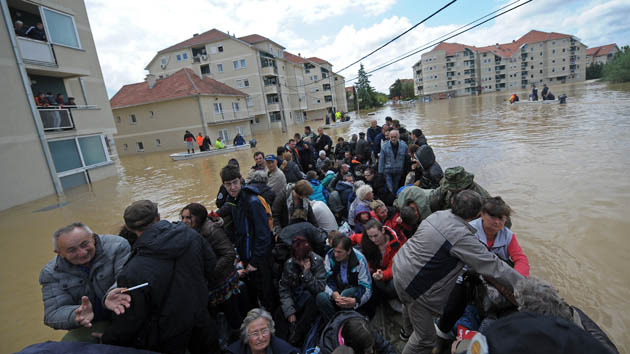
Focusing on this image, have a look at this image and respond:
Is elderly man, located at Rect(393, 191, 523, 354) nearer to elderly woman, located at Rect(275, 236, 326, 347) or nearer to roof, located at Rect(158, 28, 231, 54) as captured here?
elderly woman, located at Rect(275, 236, 326, 347)

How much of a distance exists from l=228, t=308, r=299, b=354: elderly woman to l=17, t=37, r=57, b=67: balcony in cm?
1583

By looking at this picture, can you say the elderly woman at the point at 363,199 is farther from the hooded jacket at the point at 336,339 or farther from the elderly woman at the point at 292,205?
the hooded jacket at the point at 336,339

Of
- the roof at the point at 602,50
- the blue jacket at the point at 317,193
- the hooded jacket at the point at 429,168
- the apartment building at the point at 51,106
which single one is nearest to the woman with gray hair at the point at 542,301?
the hooded jacket at the point at 429,168

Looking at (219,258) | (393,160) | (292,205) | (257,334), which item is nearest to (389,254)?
(292,205)

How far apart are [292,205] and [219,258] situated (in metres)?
1.64

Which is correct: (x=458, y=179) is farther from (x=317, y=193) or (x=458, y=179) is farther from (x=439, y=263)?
(x=317, y=193)

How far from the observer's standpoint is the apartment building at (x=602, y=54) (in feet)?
287

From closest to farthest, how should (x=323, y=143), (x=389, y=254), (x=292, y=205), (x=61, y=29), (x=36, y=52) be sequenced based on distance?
(x=389, y=254) < (x=292, y=205) < (x=323, y=143) < (x=36, y=52) < (x=61, y=29)

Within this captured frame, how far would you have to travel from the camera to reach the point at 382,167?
21.1ft

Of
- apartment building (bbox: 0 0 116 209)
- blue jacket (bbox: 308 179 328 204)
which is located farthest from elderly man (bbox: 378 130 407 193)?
apartment building (bbox: 0 0 116 209)

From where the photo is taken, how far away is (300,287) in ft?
10.9

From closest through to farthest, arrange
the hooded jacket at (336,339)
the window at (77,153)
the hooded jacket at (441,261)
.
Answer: the hooded jacket at (441,261) → the hooded jacket at (336,339) → the window at (77,153)

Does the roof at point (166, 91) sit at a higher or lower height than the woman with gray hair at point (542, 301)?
higher

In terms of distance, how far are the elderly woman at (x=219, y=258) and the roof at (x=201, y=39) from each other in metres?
41.9
